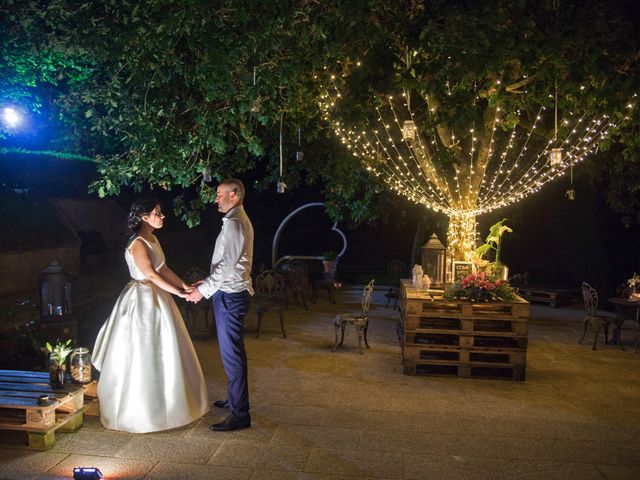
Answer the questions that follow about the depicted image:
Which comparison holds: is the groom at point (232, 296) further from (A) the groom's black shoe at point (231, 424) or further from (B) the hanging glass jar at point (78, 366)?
(B) the hanging glass jar at point (78, 366)

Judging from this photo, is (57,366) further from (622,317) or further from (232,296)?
(622,317)

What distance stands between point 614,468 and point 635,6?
16.9 feet

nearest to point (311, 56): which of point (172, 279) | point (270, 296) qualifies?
point (172, 279)

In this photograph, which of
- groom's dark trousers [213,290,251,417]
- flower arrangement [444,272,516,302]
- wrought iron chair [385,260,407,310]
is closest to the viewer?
groom's dark trousers [213,290,251,417]

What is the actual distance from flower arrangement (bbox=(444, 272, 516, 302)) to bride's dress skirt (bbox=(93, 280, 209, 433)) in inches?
135

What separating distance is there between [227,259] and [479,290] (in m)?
3.38

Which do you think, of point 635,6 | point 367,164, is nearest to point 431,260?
point 367,164

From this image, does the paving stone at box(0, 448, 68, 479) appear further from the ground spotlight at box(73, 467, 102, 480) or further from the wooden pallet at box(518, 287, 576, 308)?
the wooden pallet at box(518, 287, 576, 308)

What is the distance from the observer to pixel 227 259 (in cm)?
455

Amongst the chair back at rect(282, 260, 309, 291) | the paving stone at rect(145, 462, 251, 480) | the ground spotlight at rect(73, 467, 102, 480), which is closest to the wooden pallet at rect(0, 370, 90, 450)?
the ground spotlight at rect(73, 467, 102, 480)

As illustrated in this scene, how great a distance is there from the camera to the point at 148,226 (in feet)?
15.5

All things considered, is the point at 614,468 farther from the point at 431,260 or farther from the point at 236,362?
the point at 431,260

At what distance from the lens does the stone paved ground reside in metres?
3.96

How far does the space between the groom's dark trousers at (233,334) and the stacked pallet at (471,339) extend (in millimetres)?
2631
